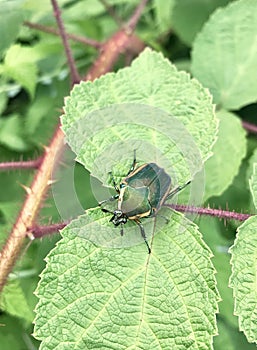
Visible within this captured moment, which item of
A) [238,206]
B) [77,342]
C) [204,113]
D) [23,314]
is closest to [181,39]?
[238,206]

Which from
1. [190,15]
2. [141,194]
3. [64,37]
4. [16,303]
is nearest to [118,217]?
[141,194]

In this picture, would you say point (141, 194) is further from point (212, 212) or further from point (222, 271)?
point (222, 271)

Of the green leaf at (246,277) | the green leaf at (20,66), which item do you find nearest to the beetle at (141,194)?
the green leaf at (246,277)

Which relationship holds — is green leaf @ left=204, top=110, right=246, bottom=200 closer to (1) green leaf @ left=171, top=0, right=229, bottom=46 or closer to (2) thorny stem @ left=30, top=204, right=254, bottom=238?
(2) thorny stem @ left=30, top=204, right=254, bottom=238

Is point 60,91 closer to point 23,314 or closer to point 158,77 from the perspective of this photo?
point 158,77

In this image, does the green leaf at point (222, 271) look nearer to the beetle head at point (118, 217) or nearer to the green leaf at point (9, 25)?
the beetle head at point (118, 217)
